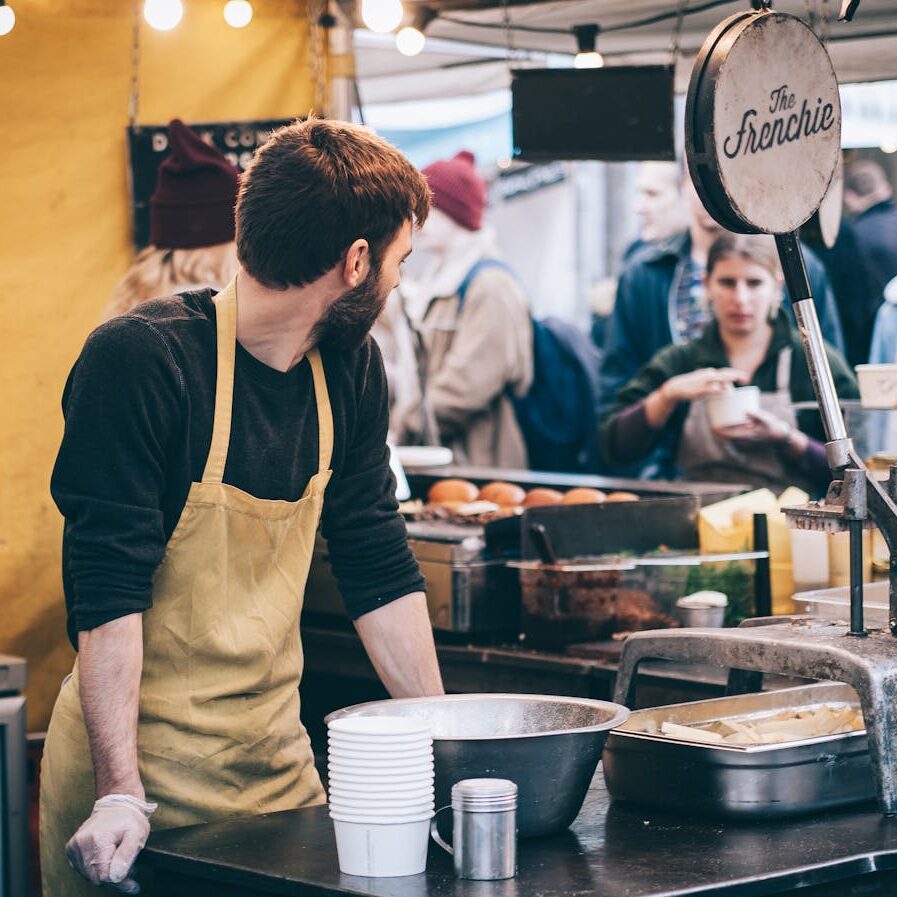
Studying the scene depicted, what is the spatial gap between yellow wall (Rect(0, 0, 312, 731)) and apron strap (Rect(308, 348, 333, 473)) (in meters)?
1.77

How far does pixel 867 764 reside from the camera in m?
2.21

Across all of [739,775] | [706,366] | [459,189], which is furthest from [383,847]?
[459,189]

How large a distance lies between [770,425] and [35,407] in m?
2.25

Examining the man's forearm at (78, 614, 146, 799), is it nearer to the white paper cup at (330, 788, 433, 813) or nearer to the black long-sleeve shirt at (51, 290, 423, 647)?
the black long-sleeve shirt at (51, 290, 423, 647)

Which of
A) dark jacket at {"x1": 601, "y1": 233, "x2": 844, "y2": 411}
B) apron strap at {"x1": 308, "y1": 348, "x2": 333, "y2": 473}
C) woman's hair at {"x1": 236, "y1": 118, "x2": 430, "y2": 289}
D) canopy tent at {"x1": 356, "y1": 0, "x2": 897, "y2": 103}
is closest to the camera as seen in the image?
woman's hair at {"x1": 236, "y1": 118, "x2": 430, "y2": 289}

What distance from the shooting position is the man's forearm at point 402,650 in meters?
2.62

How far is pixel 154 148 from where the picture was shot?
422 centimetres

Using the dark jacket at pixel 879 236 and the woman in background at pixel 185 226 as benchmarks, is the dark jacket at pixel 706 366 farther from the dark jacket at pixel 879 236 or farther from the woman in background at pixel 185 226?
the woman in background at pixel 185 226

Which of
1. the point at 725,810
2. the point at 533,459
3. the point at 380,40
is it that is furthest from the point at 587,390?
the point at 725,810

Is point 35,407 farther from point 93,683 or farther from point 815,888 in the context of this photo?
point 815,888

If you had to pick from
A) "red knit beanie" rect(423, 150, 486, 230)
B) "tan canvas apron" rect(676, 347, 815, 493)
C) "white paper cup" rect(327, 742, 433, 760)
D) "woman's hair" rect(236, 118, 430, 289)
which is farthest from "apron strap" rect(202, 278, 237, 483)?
"red knit beanie" rect(423, 150, 486, 230)

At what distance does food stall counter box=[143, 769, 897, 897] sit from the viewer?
6.00ft

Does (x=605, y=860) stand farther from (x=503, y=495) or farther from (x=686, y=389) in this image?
(x=686, y=389)

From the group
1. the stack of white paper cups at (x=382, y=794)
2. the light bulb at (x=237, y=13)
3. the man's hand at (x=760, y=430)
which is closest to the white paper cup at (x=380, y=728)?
the stack of white paper cups at (x=382, y=794)
